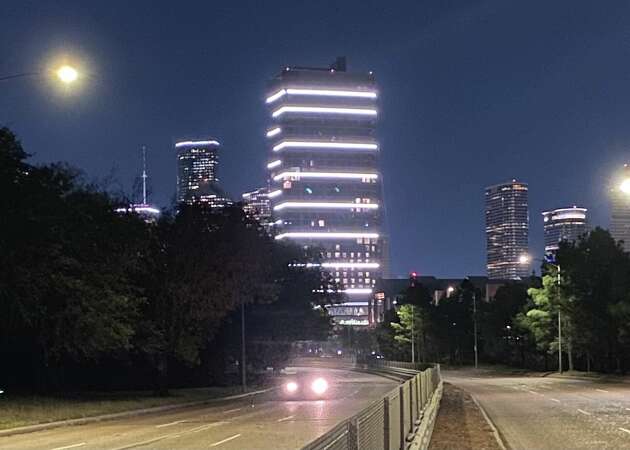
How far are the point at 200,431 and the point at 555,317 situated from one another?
52.4 m

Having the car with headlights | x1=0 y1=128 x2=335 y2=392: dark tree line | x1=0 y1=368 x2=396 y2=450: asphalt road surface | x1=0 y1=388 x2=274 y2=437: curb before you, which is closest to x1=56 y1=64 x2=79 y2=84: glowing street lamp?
x1=0 y1=368 x2=396 y2=450: asphalt road surface

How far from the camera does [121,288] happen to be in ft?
126

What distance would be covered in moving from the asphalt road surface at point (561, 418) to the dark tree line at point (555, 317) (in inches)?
725

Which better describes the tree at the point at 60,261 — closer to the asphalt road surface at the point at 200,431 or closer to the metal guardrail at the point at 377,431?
the asphalt road surface at the point at 200,431

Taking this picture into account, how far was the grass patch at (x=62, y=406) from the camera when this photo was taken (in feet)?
95.9

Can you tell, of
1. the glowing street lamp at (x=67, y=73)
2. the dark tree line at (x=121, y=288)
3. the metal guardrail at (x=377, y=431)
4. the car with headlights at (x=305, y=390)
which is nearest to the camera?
the metal guardrail at (x=377, y=431)

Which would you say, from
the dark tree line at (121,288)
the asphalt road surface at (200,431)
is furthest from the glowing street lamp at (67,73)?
the dark tree line at (121,288)

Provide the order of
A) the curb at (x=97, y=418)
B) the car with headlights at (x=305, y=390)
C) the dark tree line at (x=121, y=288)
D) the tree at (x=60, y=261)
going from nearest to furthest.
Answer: the curb at (x=97, y=418) → the tree at (x=60, y=261) → the dark tree line at (x=121, y=288) → the car with headlights at (x=305, y=390)

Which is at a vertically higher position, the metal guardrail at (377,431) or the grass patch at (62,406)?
the metal guardrail at (377,431)

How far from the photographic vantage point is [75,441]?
22938 mm

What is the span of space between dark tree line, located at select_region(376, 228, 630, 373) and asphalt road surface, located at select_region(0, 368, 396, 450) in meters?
30.4

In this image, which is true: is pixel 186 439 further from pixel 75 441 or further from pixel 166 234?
pixel 166 234

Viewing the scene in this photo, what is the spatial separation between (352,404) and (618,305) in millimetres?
25077

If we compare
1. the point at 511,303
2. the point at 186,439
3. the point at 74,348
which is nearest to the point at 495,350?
the point at 511,303
